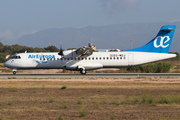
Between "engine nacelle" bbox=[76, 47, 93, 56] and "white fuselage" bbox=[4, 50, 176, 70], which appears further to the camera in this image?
"white fuselage" bbox=[4, 50, 176, 70]

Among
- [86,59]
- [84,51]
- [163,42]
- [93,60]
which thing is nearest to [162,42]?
[163,42]

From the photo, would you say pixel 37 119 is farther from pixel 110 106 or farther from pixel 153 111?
pixel 153 111

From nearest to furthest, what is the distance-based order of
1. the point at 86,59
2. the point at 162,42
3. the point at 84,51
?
1. the point at 84,51
2. the point at 86,59
3. the point at 162,42

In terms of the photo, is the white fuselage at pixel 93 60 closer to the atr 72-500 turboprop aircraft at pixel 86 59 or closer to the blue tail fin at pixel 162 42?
the atr 72-500 turboprop aircraft at pixel 86 59

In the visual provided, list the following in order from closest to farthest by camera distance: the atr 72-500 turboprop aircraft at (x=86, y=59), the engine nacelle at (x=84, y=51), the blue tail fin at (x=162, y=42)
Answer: the engine nacelle at (x=84, y=51)
the atr 72-500 turboprop aircraft at (x=86, y=59)
the blue tail fin at (x=162, y=42)

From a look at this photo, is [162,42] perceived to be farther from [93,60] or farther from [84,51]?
[84,51]

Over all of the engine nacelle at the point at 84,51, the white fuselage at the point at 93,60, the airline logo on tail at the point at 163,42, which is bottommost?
the white fuselage at the point at 93,60

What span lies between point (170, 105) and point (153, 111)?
2029mm

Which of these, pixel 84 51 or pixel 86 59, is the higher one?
pixel 84 51

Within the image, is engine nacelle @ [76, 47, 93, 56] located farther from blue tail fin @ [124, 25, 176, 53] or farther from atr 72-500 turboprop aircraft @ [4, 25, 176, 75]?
blue tail fin @ [124, 25, 176, 53]

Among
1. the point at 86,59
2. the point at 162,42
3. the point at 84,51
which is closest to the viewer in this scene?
the point at 84,51

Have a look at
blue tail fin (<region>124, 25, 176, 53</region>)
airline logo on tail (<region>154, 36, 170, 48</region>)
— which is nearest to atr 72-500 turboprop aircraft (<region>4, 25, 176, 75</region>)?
blue tail fin (<region>124, 25, 176, 53</region>)

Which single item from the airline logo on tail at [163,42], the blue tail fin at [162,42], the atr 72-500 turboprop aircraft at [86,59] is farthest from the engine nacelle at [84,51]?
the airline logo on tail at [163,42]

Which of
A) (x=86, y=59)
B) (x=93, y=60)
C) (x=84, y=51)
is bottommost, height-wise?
(x=93, y=60)
